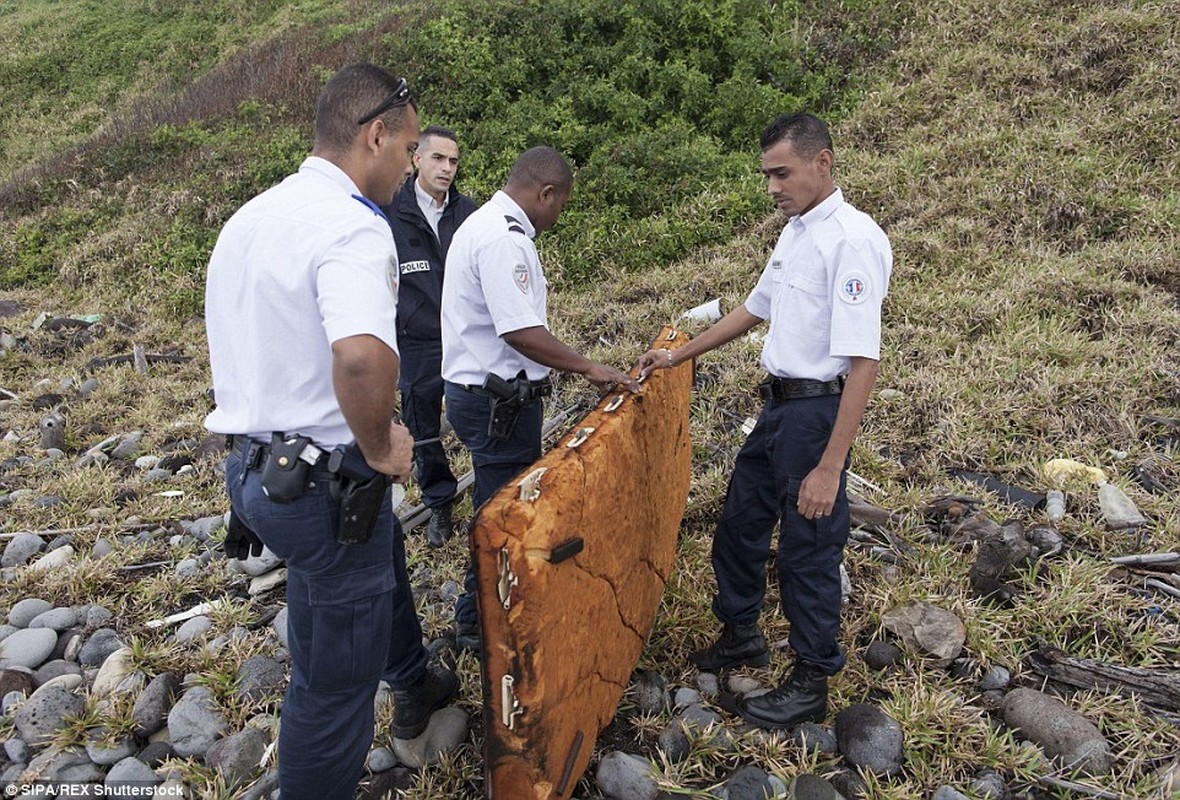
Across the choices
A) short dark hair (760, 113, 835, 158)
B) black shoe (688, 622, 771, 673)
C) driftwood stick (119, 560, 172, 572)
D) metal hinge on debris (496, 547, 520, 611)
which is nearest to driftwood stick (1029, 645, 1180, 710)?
black shoe (688, 622, 771, 673)

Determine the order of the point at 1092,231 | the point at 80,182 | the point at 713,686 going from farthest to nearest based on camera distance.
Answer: the point at 80,182 → the point at 1092,231 → the point at 713,686

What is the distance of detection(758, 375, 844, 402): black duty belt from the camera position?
2.37 metres

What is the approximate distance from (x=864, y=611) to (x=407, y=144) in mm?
2358

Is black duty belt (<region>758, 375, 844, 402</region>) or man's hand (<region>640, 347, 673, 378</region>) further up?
black duty belt (<region>758, 375, 844, 402</region>)

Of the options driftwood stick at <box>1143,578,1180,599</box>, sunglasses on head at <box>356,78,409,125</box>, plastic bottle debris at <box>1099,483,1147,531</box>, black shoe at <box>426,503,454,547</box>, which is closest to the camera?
sunglasses on head at <box>356,78,409,125</box>

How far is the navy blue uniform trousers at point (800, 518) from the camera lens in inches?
94.3

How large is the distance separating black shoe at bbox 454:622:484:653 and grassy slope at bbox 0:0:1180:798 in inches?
3.8

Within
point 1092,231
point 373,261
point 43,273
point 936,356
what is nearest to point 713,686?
point 373,261

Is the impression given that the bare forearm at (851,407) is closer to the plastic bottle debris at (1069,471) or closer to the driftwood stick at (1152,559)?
the driftwood stick at (1152,559)

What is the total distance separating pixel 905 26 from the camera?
855 centimetres

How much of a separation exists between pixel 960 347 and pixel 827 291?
2885 millimetres

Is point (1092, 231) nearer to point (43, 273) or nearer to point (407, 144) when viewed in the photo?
point (407, 144)

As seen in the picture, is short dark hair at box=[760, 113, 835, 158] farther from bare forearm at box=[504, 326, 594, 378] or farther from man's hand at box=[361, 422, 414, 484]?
man's hand at box=[361, 422, 414, 484]

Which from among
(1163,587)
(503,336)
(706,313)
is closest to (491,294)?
(503,336)
